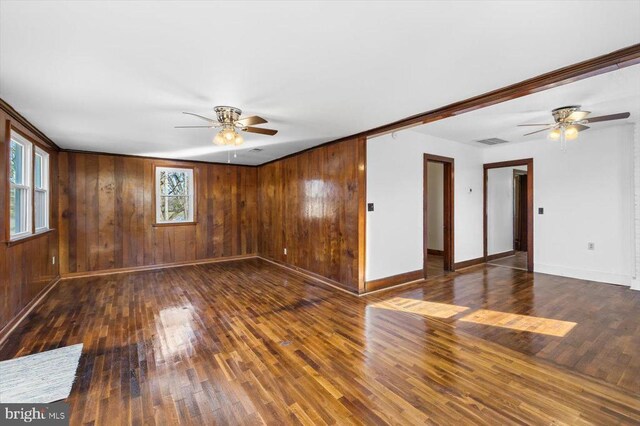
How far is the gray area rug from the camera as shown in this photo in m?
2.02

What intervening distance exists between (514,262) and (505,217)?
1.17 m

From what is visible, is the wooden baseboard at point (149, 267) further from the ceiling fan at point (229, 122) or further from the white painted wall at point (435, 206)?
the white painted wall at point (435, 206)

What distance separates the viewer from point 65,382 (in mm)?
2160

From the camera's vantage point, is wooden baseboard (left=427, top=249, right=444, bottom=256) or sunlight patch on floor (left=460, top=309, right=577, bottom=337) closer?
sunlight patch on floor (left=460, top=309, right=577, bottom=337)

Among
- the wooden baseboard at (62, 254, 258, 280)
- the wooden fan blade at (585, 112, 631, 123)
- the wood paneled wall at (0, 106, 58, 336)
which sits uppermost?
the wooden fan blade at (585, 112, 631, 123)

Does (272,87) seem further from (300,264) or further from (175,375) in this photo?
(300,264)

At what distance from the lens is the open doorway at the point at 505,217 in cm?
599

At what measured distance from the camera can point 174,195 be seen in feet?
21.0

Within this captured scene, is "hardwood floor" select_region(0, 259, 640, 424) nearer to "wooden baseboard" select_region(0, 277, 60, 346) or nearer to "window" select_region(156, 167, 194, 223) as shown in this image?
"wooden baseboard" select_region(0, 277, 60, 346)

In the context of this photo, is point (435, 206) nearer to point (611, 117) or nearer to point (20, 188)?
point (611, 117)

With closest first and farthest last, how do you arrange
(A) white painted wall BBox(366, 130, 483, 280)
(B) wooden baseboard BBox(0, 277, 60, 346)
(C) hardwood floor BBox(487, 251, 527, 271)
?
(B) wooden baseboard BBox(0, 277, 60, 346), (A) white painted wall BBox(366, 130, 483, 280), (C) hardwood floor BBox(487, 251, 527, 271)

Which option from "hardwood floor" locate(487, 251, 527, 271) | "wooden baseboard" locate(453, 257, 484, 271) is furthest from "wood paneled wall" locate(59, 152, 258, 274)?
"hardwood floor" locate(487, 251, 527, 271)

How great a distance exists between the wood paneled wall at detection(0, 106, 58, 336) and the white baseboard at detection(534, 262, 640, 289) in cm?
790

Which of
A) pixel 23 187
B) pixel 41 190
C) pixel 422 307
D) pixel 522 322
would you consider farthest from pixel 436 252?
pixel 41 190
